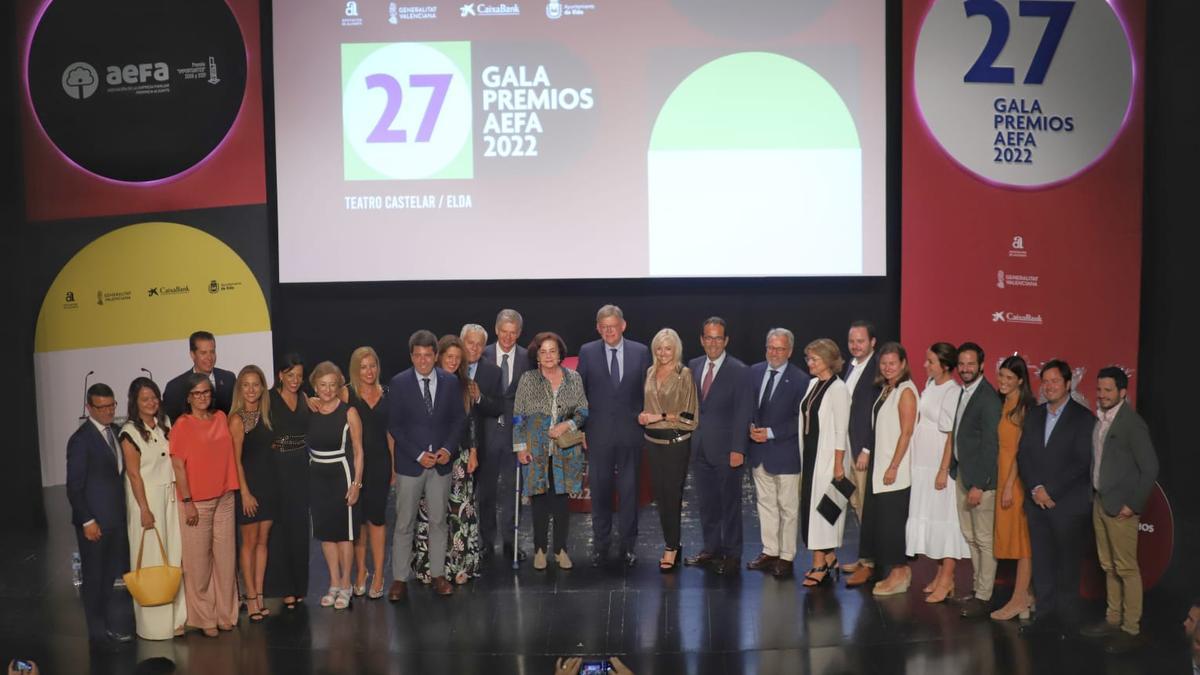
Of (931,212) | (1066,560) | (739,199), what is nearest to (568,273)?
(739,199)

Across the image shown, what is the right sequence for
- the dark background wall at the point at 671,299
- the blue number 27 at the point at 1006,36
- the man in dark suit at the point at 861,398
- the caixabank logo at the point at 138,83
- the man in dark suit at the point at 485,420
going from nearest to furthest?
the man in dark suit at the point at 861,398 → the man in dark suit at the point at 485,420 → the dark background wall at the point at 671,299 → the blue number 27 at the point at 1006,36 → the caixabank logo at the point at 138,83

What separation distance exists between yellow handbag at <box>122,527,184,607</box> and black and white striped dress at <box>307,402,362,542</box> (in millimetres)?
709

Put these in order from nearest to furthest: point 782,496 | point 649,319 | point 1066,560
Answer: point 1066,560 → point 782,496 → point 649,319

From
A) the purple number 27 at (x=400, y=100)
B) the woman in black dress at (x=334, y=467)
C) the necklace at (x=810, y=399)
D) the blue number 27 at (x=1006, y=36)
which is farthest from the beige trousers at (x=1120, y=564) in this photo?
the purple number 27 at (x=400, y=100)

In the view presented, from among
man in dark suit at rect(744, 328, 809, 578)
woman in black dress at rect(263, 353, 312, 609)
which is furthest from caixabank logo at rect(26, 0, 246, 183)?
man in dark suit at rect(744, 328, 809, 578)

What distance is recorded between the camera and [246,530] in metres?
6.21

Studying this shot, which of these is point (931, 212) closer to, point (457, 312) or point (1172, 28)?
point (1172, 28)

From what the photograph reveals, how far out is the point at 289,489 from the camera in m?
6.25

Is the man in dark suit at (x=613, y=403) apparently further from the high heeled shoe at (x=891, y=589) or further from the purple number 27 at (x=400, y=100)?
the purple number 27 at (x=400, y=100)

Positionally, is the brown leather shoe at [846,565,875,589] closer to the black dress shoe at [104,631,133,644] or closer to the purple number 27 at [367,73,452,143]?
the black dress shoe at [104,631,133,644]

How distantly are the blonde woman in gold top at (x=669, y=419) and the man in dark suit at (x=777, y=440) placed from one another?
0.32 meters

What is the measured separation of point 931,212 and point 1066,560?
10.9 ft

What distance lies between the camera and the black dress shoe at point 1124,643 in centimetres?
560

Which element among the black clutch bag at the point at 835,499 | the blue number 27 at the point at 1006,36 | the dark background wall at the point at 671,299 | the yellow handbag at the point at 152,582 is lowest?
the yellow handbag at the point at 152,582
